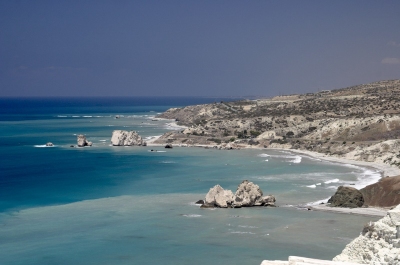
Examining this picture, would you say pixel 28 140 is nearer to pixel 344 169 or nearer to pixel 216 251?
pixel 344 169

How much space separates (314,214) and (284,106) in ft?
319

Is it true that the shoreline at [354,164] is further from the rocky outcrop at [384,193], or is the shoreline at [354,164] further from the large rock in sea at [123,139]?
the large rock in sea at [123,139]

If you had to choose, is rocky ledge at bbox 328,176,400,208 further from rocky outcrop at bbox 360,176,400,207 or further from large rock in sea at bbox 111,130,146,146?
large rock in sea at bbox 111,130,146,146

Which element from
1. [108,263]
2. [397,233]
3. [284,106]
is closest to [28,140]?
[284,106]

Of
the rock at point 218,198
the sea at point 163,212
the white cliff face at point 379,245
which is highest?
the white cliff face at point 379,245

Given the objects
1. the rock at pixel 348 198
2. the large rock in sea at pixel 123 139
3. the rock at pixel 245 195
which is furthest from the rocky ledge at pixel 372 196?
the large rock in sea at pixel 123 139

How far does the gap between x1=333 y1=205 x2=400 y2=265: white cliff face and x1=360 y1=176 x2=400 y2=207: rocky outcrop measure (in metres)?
24.3

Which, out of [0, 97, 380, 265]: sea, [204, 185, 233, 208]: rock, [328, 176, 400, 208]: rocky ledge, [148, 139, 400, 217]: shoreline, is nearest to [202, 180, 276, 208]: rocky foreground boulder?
[204, 185, 233, 208]: rock

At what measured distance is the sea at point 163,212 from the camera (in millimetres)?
33031

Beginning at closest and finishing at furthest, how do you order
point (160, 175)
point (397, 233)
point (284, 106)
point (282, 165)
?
1. point (397, 233)
2. point (160, 175)
3. point (282, 165)
4. point (284, 106)

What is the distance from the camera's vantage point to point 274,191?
168 ft

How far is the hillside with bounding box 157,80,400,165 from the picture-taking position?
261 ft

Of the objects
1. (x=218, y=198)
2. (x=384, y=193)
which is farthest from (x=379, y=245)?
(x=384, y=193)

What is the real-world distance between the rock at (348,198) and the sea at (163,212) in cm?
230
